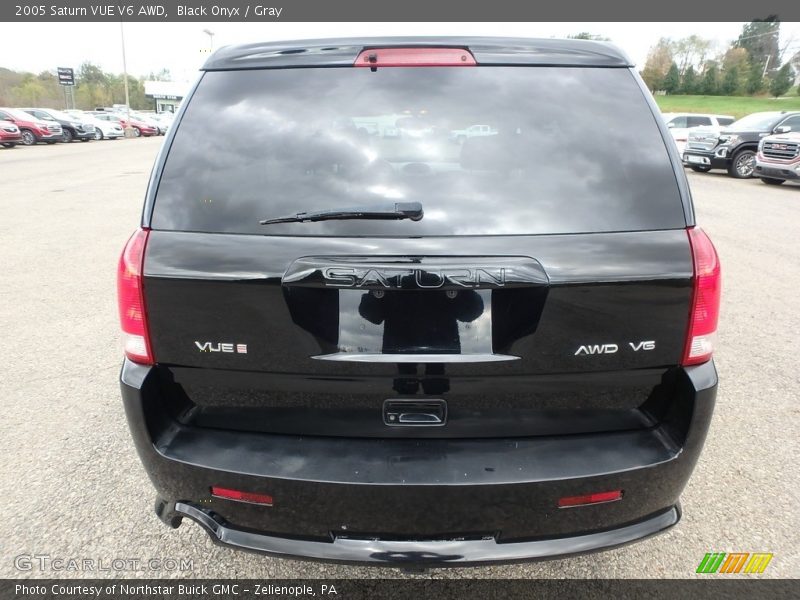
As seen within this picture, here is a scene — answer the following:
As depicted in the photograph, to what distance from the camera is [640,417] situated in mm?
1863

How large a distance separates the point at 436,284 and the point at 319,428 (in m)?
0.63

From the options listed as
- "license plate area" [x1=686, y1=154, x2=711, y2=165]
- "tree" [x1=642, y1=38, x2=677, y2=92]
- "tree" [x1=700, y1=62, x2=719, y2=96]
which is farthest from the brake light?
"tree" [x1=700, y1=62, x2=719, y2=96]

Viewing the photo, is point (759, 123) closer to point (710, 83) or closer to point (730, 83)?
point (710, 83)

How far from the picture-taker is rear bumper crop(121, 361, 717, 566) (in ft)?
5.61

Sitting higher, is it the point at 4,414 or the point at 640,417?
the point at 640,417

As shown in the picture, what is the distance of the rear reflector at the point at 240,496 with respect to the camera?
1.75 meters

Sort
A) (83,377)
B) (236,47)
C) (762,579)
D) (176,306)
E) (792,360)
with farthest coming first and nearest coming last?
(792,360) → (83,377) → (762,579) → (236,47) → (176,306)

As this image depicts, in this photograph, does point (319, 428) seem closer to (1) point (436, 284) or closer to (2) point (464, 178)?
(1) point (436, 284)

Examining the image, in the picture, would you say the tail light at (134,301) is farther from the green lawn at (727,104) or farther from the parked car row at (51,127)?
the green lawn at (727,104)

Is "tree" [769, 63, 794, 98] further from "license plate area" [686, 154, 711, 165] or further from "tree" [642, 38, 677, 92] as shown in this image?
"license plate area" [686, 154, 711, 165]

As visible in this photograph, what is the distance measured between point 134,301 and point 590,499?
1612 mm

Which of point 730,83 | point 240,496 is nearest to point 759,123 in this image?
point 240,496

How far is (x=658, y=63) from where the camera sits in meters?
84.6

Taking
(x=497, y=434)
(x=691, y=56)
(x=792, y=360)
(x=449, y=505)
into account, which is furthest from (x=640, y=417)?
(x=691, y=56)
